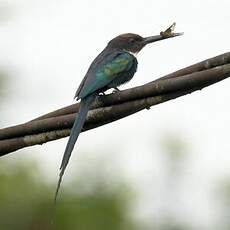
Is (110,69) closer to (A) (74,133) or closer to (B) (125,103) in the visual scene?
(A) (74,133)

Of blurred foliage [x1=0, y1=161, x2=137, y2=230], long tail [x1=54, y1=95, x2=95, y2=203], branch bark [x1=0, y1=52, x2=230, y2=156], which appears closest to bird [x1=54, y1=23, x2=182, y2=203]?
long tail [x1=54, y1=95, x2=95, y2=203]

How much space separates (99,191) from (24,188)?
1.31 m

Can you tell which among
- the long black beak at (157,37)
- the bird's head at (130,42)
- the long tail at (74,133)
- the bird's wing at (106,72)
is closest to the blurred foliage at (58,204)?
the bird's head at (130,42)

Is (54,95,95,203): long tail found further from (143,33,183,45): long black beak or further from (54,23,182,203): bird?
(143,33,183,45): long black beak

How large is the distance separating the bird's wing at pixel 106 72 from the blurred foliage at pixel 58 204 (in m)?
12.1

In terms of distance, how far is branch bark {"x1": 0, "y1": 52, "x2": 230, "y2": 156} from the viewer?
5848 millimetres

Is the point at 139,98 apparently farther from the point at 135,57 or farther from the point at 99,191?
the point at 99,191

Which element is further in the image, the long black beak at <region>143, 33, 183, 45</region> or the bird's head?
the bird's head

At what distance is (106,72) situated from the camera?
24.2 feet

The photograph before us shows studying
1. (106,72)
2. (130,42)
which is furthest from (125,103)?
(130,42)

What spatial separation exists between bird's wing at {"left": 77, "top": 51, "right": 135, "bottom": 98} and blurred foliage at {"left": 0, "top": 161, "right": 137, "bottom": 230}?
12.1m

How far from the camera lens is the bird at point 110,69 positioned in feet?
20.7

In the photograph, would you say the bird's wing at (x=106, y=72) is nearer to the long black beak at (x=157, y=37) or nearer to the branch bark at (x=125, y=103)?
the long black beak at (x=157, y=37)

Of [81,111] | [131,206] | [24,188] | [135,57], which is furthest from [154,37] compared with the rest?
[131,206]
